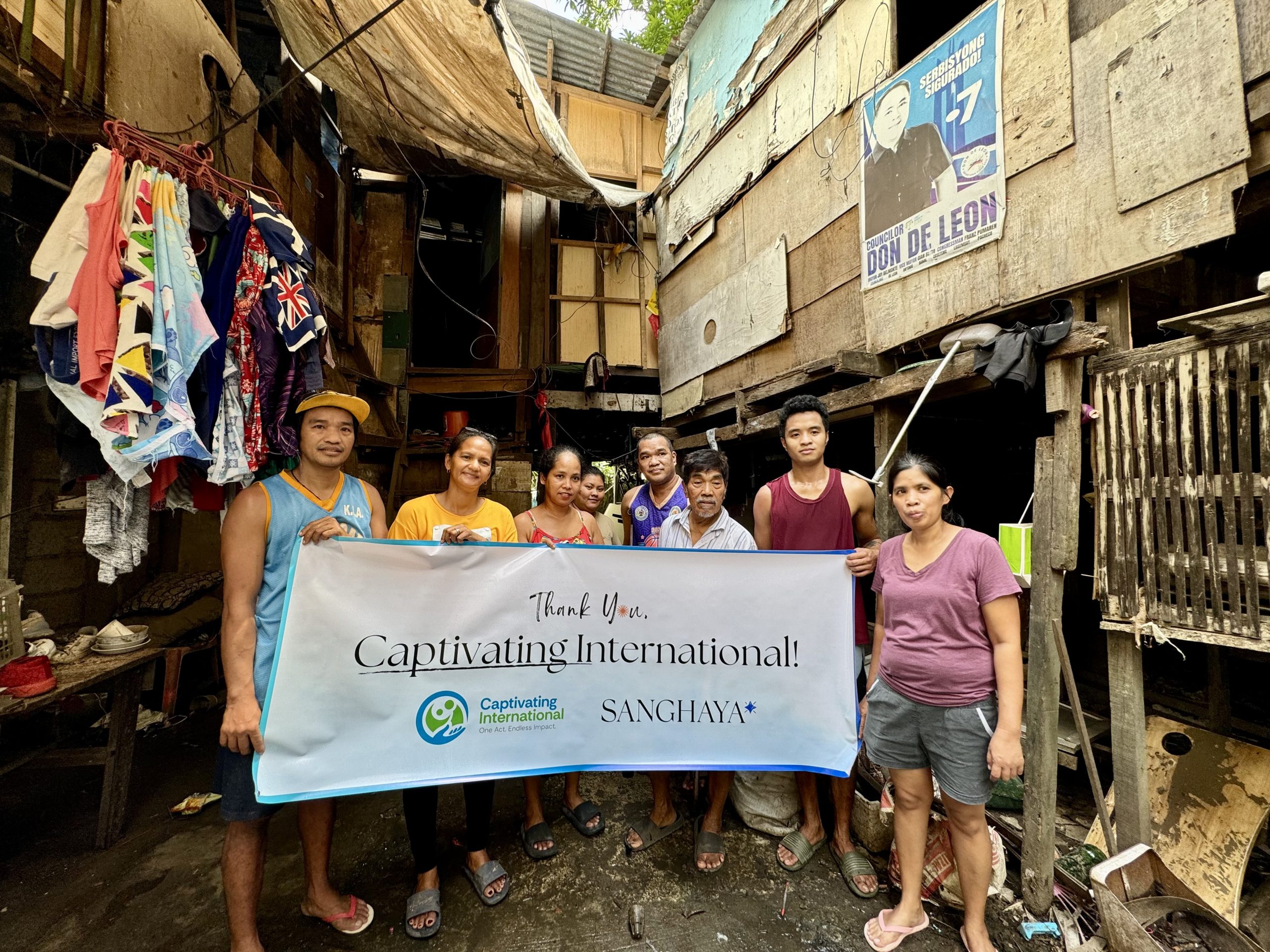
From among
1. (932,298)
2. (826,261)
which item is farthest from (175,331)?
(826,261)

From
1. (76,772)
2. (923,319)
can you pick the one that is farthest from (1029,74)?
(76,772)

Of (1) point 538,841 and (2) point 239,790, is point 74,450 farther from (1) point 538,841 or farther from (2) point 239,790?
(1) point 538,841

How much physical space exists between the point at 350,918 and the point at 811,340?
465 centimetres

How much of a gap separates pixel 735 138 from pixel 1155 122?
383 cm

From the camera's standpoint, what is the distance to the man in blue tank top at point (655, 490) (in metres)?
3.39

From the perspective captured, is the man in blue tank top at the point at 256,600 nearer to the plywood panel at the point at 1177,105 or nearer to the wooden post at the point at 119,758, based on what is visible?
the wooden post at the point at 119,758

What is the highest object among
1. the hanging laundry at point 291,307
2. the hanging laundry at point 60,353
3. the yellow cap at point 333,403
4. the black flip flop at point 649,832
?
the hanging laundry at point 291,307

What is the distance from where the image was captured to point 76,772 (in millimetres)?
3518

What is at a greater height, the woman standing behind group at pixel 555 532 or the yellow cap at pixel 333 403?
the yellow cap at pixel 333 403

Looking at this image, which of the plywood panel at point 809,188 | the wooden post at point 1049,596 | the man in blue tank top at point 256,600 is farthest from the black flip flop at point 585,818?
the plywood panel at point 809,188

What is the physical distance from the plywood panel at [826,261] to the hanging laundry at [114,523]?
447cm

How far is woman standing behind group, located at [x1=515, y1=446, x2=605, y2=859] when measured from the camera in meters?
2.74

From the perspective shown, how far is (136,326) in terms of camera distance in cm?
200

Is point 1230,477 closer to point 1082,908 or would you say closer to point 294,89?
point 1082,908
